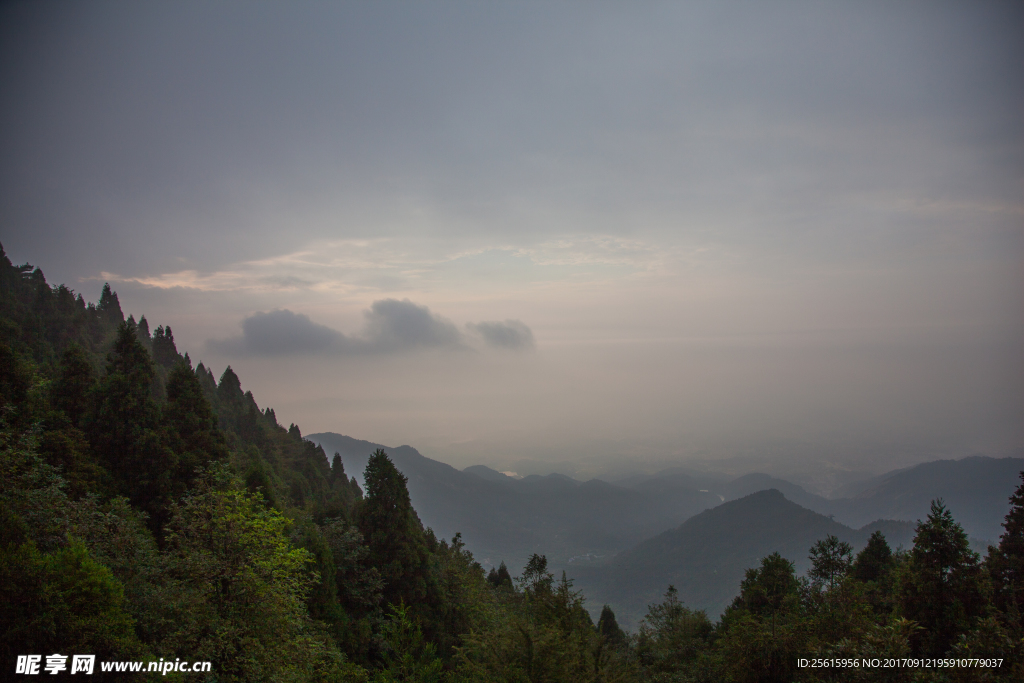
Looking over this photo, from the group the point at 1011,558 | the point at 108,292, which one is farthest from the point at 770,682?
the point at 108,292

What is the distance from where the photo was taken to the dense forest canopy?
11023mm

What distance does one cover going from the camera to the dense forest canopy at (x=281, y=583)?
11023mm

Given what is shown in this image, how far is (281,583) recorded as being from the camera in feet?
47.2

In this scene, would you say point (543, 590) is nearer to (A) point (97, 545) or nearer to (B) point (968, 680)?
(B) point (968, 680)

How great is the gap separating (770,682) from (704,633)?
27593mm

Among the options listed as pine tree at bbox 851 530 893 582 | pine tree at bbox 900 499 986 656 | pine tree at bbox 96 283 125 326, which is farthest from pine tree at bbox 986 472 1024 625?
pine tree at bbox 96 283 125 326

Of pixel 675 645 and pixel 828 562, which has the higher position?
pixel 828 562

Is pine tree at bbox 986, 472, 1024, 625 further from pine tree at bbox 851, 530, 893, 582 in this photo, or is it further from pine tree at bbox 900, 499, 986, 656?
pine tree at bbox 851, 530, 893, 582

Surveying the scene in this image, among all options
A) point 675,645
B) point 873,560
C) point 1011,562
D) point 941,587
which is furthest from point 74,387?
point 873,560

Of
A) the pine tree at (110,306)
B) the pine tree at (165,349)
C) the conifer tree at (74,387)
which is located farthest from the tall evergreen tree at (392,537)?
the pine tree at (110,306)

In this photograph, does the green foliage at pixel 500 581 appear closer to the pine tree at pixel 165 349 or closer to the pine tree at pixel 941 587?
the pine tree at pixel 941 587

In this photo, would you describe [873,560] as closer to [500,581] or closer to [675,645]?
[675,645]

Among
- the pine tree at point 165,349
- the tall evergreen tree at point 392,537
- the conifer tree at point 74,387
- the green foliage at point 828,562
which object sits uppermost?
the pine tree at point 165,349

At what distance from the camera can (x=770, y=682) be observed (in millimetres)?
22328
